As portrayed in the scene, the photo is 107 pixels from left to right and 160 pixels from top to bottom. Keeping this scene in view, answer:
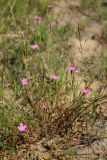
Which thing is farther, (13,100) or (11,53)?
(11,53)

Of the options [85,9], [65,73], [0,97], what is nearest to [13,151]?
[0,97]

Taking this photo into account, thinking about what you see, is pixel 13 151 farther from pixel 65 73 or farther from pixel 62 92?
pixel 65 73

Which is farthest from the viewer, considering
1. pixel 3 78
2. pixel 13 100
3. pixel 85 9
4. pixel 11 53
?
pixel 85 9

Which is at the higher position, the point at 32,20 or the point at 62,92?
the point at 32,20

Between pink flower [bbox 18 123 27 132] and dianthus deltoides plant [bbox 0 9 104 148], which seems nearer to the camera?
pink flower [bbox 18 123 27 132]

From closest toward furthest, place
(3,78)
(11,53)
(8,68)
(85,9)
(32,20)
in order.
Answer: (3,78), (8,68), (11,53), (32,20), (85,9)

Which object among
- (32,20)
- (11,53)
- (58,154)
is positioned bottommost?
(58,154)

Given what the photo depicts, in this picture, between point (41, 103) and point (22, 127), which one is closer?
point (22, 127)

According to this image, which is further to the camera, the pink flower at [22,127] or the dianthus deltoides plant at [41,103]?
the dianthus deltoides plant at [41,103]
